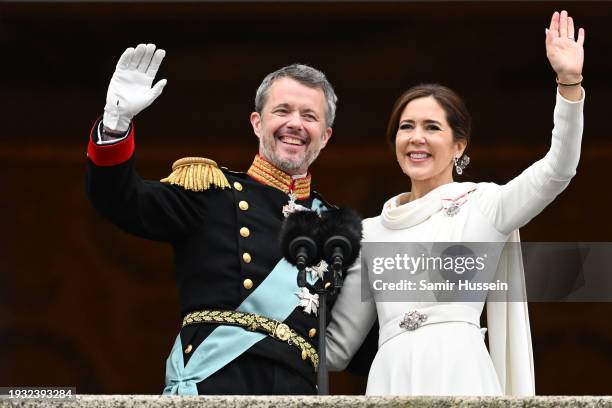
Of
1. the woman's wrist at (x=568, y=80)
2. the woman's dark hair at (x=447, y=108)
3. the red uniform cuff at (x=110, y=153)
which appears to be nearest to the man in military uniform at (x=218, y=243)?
the red uniform cuff at (x=110, y=153)

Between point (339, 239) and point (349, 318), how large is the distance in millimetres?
703

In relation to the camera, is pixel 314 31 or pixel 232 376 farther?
pixel 314 31

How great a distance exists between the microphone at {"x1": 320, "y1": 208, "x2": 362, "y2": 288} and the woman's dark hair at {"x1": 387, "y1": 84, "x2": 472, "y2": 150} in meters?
0.66

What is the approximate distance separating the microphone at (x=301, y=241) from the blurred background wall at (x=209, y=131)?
9.14 ft

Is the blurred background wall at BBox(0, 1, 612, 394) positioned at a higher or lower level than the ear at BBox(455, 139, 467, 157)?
higher

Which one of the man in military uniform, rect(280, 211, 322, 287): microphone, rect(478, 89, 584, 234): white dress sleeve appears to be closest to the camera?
rect(280, 211, 322, 287): microphone

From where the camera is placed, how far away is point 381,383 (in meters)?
3.77

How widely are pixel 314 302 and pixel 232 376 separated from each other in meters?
0.28

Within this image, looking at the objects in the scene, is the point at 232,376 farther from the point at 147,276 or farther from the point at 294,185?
the point at 147,276

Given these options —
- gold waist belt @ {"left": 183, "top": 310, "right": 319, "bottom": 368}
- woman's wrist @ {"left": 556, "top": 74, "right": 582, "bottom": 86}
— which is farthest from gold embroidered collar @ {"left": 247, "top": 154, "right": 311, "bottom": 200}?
woman's wrist @ {"left": 556, "top": 74, "right": 582, "bottom": 86}

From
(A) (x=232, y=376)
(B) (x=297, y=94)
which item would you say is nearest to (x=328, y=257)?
(A) (x=232, y=376)

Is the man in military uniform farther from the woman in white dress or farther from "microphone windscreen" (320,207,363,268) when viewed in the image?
"microphone windscreen" (320,207,363,268)

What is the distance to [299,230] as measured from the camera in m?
3.36

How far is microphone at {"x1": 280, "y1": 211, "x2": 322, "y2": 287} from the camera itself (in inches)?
131
